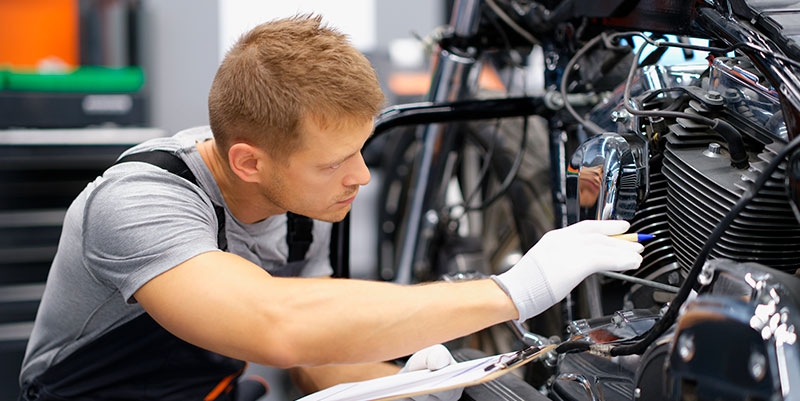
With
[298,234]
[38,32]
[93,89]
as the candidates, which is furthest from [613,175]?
[38,32]

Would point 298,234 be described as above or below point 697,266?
below

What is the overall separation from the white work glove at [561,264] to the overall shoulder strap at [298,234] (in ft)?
1.48

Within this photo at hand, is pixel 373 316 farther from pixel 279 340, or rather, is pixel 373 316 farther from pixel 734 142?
pixel 734 142

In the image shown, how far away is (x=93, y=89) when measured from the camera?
254 centimetres

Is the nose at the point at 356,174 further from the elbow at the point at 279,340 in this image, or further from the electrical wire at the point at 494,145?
the electrical wire at the point at 494,145

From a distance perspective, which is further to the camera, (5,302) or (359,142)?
(5,302)

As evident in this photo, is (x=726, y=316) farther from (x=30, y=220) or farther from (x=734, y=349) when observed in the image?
(x=30, y=220)

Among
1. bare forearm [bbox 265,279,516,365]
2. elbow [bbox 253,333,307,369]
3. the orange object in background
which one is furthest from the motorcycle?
the orange object in background

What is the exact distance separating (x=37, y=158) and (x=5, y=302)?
0.50 meters

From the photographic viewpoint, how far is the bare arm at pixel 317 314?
67cm

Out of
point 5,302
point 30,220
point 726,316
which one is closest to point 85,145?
point 30,220

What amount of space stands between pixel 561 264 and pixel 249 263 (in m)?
0.32

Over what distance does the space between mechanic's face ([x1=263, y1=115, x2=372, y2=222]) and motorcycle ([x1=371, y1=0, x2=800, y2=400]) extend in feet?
0.85

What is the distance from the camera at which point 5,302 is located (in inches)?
91.4
